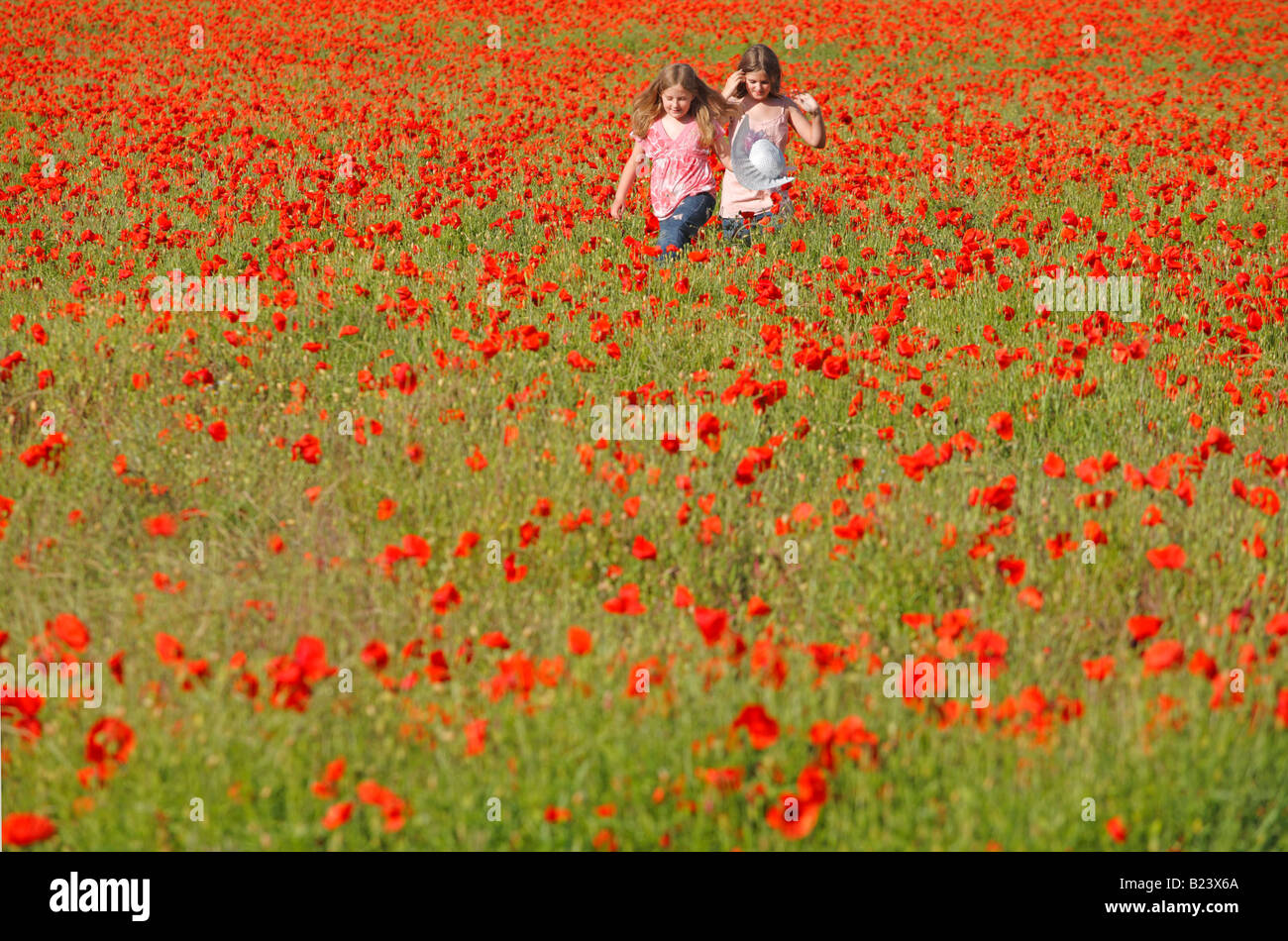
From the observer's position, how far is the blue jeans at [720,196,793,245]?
6.95 meters

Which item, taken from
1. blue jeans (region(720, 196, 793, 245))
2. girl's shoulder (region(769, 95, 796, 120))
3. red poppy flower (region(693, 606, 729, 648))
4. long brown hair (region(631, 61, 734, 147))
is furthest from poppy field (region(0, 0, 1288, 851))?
girl's shoulder (region(769, 95, 796, 120))

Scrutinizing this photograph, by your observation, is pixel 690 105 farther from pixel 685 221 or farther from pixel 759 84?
pixel 685 221

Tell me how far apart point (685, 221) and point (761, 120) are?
1097 millimetres

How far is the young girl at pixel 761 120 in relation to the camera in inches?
280

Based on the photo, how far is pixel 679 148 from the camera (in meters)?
7.18

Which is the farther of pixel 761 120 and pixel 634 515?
pixel 761 120

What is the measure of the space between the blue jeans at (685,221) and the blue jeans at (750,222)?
0.53 ft

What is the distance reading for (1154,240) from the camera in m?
6.95

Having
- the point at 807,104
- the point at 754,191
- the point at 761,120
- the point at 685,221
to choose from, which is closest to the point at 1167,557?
the point at 685,221

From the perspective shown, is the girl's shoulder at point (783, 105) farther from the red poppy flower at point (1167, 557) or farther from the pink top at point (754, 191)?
the red poppy flower at point (1167, 557)

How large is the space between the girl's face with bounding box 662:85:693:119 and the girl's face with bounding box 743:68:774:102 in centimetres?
44

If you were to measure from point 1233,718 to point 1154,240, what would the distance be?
18.0 feet
